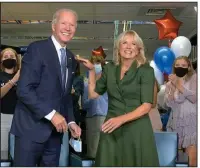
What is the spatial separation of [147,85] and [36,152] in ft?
2.00

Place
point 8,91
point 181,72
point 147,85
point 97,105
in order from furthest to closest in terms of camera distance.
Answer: point 97,105 < point 181,72 < point 8,91 < point 147,85

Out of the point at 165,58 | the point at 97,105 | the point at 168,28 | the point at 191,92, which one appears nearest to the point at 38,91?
the point at 191,92

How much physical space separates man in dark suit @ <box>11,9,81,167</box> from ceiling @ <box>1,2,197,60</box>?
2.83 meters

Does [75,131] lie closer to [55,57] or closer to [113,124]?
[113,124]

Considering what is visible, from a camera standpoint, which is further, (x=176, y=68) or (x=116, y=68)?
(x=176, y=68)

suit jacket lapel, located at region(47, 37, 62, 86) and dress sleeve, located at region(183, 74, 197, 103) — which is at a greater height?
suit jacket lapel, located at region(47, 37, 62, 86)

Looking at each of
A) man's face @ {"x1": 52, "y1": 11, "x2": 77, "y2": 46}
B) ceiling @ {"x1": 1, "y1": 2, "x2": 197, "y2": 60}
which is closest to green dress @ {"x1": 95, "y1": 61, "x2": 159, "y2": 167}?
man's face @ {"x1": 52, "y1": 11, "x2": 77, "y2": 46}

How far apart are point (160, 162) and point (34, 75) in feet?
2.75

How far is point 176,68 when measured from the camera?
2.92 metres

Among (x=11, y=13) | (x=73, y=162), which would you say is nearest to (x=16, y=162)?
(x=73, y=162)

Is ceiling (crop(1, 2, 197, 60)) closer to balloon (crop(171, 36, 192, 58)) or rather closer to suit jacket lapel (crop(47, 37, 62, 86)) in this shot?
balloon (crop(171, 36, 192, 58))

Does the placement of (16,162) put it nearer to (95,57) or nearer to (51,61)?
(51,61)

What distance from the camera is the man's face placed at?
1.75 m

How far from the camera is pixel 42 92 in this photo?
5.61 feet
